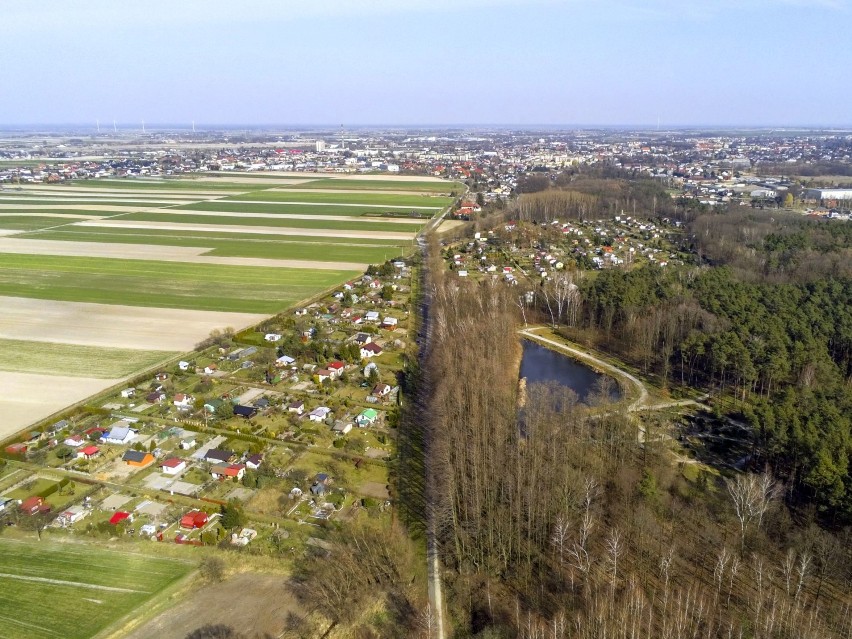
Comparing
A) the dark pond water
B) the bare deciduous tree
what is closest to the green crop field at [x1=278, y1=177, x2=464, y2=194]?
the dark pond water

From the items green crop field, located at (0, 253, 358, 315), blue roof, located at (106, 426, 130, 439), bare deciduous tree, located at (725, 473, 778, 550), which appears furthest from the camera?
green crop field, located at (0, 253, 358, 315)

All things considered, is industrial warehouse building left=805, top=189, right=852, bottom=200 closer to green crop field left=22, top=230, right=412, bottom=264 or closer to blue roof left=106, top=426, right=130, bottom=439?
green crop field left=22, top=230, right=412, bottom=264

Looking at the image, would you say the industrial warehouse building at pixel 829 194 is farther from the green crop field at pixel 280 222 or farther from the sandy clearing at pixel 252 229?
the sandy clearing at pixel 252 229

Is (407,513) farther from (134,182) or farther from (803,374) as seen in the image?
(134,182)

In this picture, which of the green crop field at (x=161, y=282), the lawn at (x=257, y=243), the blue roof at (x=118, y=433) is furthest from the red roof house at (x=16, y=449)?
the lawn at (x=257, y=243)

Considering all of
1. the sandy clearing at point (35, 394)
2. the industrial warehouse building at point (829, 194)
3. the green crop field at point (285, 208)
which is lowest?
the sandy clearing at point (35, 394)

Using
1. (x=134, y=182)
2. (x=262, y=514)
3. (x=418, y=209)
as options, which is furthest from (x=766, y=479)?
(x=134, y=182)
